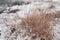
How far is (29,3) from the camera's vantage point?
4133 millimetres

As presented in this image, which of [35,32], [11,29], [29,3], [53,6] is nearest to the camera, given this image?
[35,32]

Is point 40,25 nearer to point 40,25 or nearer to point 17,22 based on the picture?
point 40,25

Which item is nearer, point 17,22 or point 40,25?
point 40,25

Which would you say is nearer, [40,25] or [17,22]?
[40,25]

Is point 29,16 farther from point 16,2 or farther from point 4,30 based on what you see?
point 16,2

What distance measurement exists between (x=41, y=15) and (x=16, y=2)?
51.7 inches

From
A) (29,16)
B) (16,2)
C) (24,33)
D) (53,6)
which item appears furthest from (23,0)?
(24,33)

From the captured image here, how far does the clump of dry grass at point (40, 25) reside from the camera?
2605 millimetres

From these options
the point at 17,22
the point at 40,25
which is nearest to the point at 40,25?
the point at 40,25

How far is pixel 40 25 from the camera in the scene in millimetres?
2699

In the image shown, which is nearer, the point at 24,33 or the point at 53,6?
the point at 24,33

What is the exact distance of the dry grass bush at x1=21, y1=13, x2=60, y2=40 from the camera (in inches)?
103

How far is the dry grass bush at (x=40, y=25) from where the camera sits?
261cm

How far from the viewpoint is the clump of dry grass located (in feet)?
8.55
